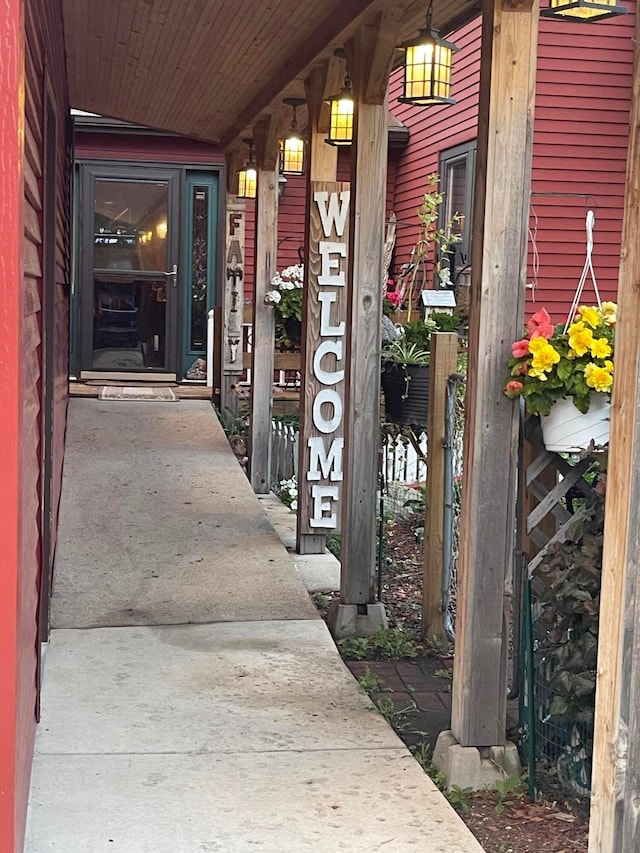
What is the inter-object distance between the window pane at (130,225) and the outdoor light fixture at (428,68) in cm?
742

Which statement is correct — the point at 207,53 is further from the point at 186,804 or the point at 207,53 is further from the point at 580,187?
the point at 580,187

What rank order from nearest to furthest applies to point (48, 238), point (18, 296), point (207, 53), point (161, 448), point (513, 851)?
point (18, 296), point (513, 851), point (48, 238), point (207, 53), point (161, 448)

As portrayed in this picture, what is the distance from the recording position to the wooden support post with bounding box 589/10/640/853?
7.27 feet

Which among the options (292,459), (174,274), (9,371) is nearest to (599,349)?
(9,371)

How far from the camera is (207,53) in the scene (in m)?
6.30

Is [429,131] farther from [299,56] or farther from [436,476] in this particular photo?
[436,476]

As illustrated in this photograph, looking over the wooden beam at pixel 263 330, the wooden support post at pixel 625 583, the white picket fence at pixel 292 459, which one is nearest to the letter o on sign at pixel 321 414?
the wooden beam at pixel 263 330

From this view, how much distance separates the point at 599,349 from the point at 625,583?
1.54 m

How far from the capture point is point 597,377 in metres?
3.62

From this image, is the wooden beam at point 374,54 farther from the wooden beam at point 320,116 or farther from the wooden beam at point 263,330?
the wooden beam at point 263,330

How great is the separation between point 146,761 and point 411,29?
12.0 ft

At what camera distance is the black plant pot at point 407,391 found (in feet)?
22.0

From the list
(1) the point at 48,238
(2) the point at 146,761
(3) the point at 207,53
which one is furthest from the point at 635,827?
(3) the point at 207,53

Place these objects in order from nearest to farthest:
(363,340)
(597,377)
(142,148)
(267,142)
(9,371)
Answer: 1. (9,371)
2. (597,377)
3. (363,340)
4. (267,142)
5. (142,148)
